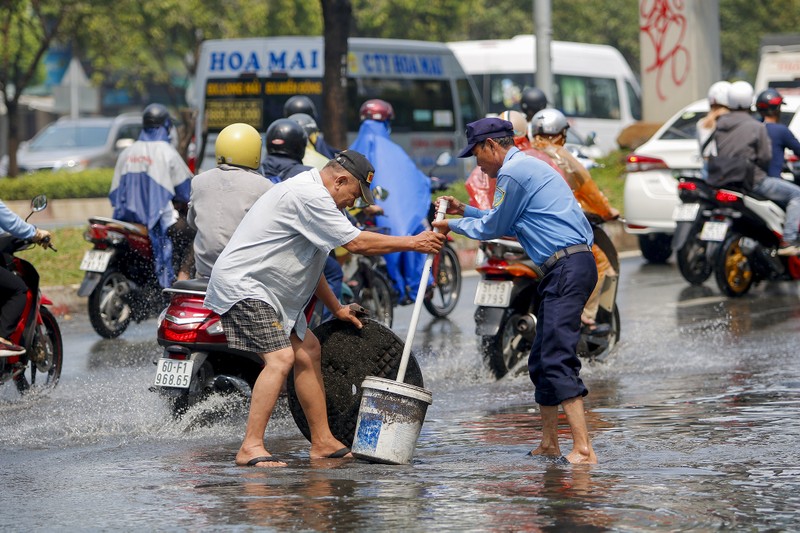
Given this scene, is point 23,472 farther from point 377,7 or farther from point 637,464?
point 377,7

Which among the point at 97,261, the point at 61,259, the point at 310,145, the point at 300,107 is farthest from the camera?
the point at 61,259

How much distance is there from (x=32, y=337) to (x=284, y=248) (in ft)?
9.49

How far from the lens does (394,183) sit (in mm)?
11984

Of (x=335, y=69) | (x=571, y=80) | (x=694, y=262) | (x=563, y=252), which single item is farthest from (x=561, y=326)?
(x=571, y=80)

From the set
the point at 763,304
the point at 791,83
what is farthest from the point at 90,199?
the point at 763,304

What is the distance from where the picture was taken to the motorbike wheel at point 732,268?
540 inches

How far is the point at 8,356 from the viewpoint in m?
8.91

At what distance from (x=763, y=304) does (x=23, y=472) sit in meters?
8.05

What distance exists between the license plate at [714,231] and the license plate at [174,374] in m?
6.95

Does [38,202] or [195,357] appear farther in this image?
[38,202]

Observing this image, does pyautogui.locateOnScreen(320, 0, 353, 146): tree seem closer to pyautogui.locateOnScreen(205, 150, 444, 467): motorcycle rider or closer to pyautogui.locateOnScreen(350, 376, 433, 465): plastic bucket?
pyautogui.locateOnScreen(205, 150, 444, 467): motorcycle rider

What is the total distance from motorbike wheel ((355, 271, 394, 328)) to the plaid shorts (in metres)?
4.79

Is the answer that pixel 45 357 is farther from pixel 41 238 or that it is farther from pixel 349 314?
pixel 349 314

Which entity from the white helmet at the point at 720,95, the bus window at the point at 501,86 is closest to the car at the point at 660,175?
the white helmet at the point at 720,95
